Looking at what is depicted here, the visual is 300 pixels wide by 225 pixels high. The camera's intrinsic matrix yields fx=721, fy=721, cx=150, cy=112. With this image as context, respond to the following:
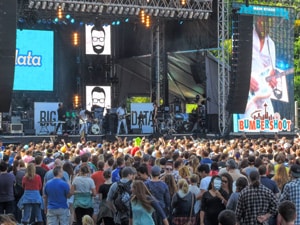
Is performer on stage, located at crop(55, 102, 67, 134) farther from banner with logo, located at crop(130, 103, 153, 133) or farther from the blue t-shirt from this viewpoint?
the blue t-shirt

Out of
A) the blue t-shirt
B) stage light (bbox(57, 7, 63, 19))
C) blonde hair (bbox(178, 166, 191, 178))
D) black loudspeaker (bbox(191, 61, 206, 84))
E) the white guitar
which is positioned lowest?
the blue t-shirt

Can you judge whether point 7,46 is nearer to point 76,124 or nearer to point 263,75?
point 76,124

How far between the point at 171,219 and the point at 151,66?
21.4 m

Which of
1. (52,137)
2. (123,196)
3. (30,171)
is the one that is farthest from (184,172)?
(52,137)

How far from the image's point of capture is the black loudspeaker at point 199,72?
94.7 ft

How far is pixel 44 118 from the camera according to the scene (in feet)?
88.2

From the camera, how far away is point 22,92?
2934cm

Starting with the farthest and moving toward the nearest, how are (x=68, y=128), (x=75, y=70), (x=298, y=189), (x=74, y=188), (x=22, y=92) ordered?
(x=75, y=70)
(x=22, y=92)
(x=68, y=128)
(x=74, y=188)
(x=298, y=189)

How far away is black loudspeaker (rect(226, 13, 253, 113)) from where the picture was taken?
2636 centimetres

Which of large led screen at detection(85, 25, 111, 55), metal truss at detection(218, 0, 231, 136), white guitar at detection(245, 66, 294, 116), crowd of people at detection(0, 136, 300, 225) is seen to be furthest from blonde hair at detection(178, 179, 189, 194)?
large led screen at detection(85, 25, 111, 55)

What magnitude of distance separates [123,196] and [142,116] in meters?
19.0

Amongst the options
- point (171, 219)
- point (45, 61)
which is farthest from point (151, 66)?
point (171, 219)

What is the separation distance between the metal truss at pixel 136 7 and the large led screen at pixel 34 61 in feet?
11.9

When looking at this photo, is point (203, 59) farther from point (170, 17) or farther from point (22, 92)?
point (22, 92)
